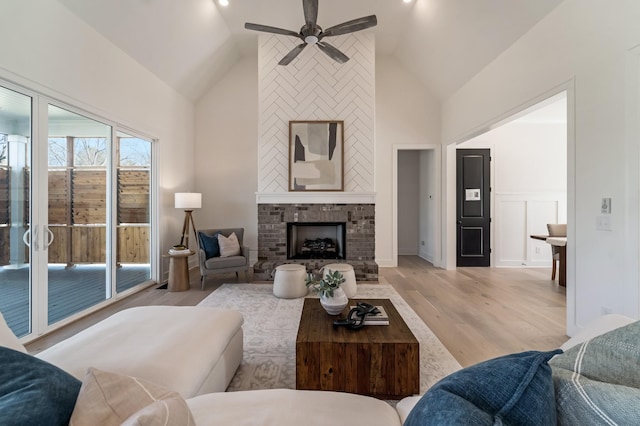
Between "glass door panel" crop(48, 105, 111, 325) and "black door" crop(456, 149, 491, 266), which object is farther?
"black door" crop(456, 149, 491, 266)

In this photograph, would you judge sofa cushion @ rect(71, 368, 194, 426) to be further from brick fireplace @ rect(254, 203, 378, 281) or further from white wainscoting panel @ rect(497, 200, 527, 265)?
white wainscoting panel @ rect(497, 200, 527, 265)

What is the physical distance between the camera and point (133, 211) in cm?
421

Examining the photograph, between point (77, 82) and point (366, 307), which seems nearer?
point (366, 307)

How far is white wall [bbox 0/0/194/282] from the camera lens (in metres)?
2.43

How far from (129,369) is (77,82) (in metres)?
3.13

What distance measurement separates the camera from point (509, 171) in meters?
5.66

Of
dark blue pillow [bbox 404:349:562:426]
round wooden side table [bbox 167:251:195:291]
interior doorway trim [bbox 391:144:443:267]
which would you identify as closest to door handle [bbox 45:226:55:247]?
round wooden side table [bbox 167:251:195:291]

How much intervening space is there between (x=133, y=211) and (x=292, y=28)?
12.3 feet

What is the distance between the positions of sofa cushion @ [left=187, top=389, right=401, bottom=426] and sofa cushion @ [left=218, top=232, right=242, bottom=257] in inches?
139

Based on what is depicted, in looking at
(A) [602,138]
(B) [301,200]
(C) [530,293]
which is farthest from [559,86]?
(B) [301,200]

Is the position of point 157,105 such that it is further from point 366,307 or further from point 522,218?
point 522,218

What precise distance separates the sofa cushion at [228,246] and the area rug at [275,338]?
0.53 meters

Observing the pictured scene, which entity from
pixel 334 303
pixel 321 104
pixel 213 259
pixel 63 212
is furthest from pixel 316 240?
pixel 63 212

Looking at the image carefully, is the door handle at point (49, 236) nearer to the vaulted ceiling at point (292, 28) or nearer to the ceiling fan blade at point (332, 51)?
the vaulted ceiling at point (292, 28)
